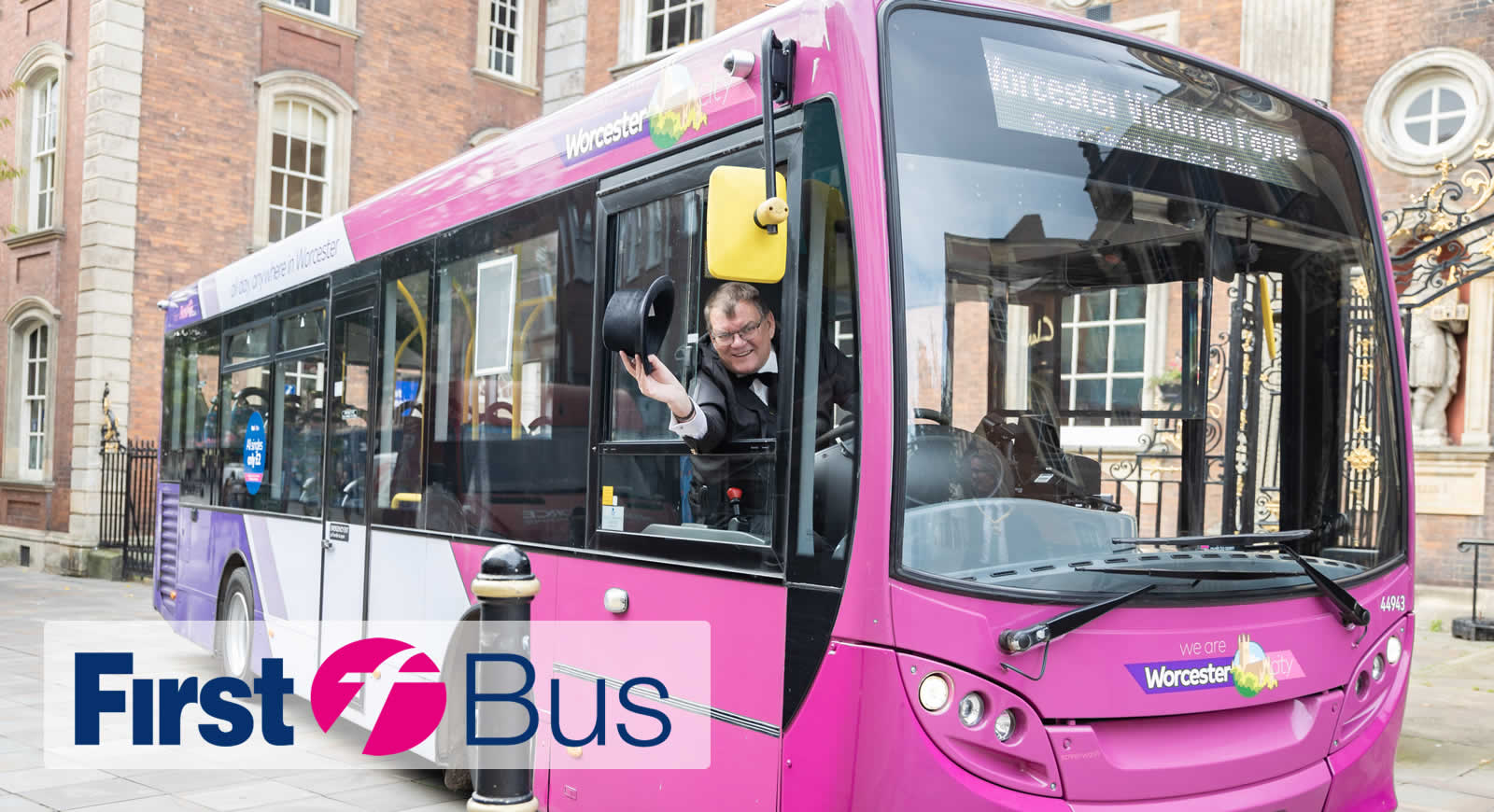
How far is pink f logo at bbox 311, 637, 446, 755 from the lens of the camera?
5.85m

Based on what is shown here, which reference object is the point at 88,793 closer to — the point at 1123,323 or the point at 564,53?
the point at 1123,323

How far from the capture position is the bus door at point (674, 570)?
12.2 ft

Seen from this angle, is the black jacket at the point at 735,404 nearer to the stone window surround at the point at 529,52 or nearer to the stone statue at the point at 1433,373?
the stone statue at the point at 1433,373

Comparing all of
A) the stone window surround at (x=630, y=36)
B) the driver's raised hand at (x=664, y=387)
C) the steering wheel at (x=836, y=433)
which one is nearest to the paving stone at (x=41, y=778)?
the driver's raised hand at (x=664, y=387)

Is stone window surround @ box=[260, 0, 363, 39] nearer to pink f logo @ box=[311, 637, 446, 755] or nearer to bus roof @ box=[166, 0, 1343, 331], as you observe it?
bus roof @ box=[166, 0, 1343, 331]

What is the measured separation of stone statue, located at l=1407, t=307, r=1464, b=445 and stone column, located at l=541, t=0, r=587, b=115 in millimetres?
14451

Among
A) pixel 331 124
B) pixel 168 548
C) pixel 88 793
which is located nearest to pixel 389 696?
pixel 88 793

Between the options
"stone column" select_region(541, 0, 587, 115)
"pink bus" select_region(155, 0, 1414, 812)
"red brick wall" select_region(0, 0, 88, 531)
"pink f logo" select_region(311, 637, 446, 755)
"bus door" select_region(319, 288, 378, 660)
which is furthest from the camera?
"stone column" select_region(541, 0, 587, 115)

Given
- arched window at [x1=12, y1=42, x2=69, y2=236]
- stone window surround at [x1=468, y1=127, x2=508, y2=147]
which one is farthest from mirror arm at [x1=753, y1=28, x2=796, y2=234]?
stone window surround at [x1=468, y1=127, x2=508, y2=147]

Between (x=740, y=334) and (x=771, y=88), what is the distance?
0.75 metres

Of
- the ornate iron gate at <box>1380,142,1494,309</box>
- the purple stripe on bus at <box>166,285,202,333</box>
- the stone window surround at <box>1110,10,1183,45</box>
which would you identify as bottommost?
the purple stripe on bus at <box>166,285,202,333</box>

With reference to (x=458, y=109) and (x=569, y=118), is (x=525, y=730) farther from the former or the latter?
(x=458, y=109)

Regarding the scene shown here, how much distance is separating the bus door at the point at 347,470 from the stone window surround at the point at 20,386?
45.9 feet

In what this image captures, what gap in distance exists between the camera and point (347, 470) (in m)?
6.86
